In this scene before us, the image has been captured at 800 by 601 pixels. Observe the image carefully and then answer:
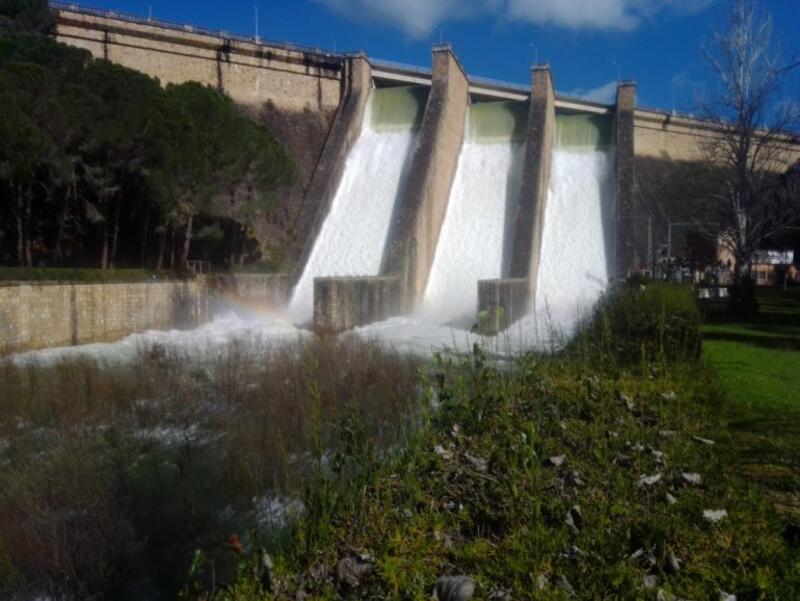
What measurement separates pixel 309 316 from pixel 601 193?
11.6 metres

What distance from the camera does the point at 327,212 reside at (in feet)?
74.1

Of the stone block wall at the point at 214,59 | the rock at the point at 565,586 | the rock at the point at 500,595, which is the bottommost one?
the rock at the point at 500,595

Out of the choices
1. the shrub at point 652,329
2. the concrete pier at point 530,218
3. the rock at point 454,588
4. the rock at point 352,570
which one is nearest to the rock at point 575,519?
the rock at point 454,588

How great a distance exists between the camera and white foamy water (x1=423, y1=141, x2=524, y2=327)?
2059 centimetres

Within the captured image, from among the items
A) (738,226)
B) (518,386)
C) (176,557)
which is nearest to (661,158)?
(738,226)

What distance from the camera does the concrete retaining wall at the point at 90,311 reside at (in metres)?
13.0

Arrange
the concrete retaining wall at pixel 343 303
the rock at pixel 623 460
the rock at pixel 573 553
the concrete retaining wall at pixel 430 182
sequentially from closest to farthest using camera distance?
the rock at pixel 573 553
the rock at pixel 623 460
the concrete retaining wall at pixel 343 303
the concrete retaining wall at pixel 430 182

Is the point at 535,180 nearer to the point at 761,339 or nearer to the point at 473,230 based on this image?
the point at 473,230

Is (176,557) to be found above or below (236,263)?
below

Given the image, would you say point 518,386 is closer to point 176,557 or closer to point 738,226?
point 176,557

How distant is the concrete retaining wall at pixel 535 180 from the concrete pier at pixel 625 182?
7.85 ft

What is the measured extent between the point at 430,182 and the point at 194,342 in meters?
9.90

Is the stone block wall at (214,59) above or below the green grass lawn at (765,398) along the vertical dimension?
above

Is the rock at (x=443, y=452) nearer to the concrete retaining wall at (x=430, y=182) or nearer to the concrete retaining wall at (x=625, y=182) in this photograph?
the concrete retaining wall at (x=430, y=182)
